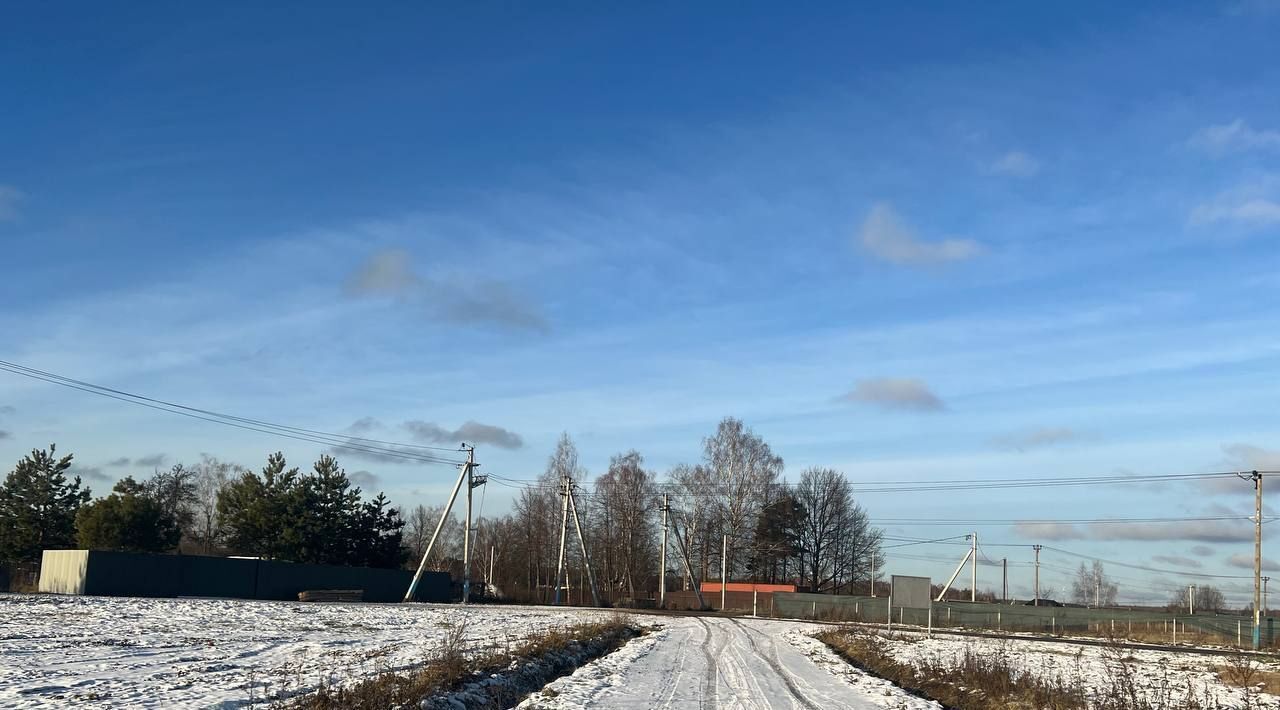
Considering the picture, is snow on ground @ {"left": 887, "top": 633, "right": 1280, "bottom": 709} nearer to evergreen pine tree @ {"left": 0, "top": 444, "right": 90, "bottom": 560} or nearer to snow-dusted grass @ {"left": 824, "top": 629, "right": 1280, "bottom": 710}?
snow-dusted grass @ {"left": 824, "top": 629, "right": 1280, "bottom": 710}

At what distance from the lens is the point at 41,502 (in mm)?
64625

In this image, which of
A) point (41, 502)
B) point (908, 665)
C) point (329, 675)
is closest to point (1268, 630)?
point (908, 665)

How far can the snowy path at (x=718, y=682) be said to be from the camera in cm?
1647

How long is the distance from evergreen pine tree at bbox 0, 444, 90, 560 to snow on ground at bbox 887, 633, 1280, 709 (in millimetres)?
53907

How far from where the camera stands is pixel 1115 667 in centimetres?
2425

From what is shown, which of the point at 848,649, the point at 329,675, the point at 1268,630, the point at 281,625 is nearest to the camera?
the point at 329,675

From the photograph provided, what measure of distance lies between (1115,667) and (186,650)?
21179 mm

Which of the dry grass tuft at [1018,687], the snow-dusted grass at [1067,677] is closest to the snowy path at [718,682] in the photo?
the dry grass tuft at [1018,687]

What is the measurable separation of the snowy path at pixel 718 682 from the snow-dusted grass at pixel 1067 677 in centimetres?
140

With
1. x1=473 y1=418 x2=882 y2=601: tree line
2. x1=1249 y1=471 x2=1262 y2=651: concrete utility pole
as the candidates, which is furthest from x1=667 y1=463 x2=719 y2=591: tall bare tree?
x1=1249 y1=471 x2=1262 y2=651: concrete utility pole

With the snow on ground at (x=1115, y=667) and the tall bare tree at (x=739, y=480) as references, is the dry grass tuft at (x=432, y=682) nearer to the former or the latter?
the snow on ground at (x=1115, y=667)

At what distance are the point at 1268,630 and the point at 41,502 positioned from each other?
72971 mm

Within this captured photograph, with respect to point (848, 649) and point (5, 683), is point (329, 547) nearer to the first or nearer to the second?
point (848, 649)

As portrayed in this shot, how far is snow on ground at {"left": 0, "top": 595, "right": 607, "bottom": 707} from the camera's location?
530 inches
